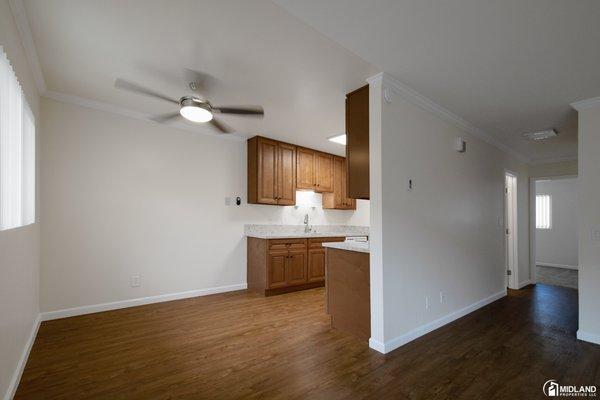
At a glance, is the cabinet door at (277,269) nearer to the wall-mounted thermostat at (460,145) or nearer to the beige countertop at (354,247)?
the beige countertop at (354,247)

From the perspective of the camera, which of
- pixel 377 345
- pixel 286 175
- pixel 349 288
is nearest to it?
pixel 377 345

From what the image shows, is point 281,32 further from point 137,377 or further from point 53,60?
point 137,377

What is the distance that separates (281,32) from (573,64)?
2421mm

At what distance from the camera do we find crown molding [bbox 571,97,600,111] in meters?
3.00

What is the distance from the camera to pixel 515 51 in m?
2.26

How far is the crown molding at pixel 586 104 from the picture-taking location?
2996mm

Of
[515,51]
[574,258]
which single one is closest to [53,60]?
[515,51]

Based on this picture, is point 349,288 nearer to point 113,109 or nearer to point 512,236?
point 113,109

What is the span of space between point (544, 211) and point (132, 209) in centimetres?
948

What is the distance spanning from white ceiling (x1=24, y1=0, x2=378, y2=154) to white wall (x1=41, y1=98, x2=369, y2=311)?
538mm

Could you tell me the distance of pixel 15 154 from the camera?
214 cm

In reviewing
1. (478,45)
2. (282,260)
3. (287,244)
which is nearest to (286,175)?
(287,244)

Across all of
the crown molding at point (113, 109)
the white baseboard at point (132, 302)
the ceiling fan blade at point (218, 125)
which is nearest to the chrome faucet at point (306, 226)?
the white baseboard at point (132, 302)

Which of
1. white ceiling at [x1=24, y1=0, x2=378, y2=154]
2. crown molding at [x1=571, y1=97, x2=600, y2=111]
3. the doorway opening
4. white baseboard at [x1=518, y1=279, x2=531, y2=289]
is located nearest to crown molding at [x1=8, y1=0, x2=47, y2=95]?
white ceiling at [x1=24, y1=0, x2=378, y2=154]
